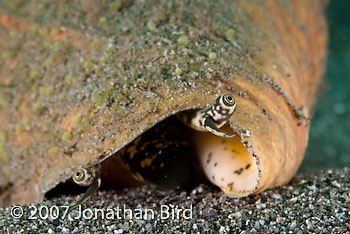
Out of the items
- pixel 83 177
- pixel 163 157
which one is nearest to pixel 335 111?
pixel 163 157

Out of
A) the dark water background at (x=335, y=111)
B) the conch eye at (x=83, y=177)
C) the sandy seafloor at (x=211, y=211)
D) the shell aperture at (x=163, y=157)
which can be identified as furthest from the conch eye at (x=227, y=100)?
the dark water background at (x=335, y=111)

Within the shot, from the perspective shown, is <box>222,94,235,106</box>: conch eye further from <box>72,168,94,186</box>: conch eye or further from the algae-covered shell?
<box>72,168,94,186</box>: conch eye

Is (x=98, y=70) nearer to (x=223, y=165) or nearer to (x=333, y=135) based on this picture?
(x=223, y=165)

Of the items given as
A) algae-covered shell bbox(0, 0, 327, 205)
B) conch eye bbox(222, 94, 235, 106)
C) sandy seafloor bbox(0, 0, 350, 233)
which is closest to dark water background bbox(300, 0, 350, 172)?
sandy seafloor bbox(0, 0, 350, 233)

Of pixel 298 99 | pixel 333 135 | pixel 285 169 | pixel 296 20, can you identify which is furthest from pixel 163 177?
pixel 333 135

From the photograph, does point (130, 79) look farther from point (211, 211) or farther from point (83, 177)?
point (211, 211)
